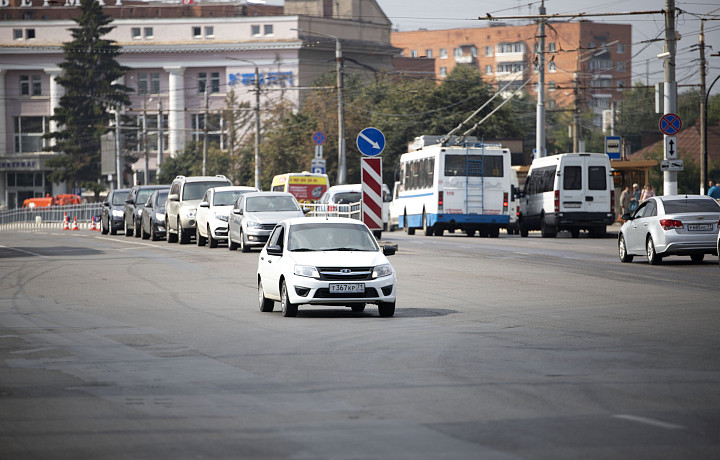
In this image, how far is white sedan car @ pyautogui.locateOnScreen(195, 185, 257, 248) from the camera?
3738 cm

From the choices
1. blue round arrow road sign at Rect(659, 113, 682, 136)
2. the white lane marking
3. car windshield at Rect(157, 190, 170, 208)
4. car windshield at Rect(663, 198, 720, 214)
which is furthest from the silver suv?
the white lane marking

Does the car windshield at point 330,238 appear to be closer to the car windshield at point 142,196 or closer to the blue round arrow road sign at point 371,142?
the blue round arrow road sign at point 371,142

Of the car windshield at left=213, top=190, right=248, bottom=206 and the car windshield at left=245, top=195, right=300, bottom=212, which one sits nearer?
the car windshield at left=245, top=195, right=300, bottom=212

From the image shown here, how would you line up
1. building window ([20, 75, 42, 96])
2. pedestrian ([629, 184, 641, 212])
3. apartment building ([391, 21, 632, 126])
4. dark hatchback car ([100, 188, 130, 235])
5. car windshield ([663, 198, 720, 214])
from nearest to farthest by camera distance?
car windshield ([663, 198, 720, 214])
pedestrian ([629, 184, 641, 212])
dark hatchback car ([100, 188, 130, 235])
building window ([20, 75, 42, 96])
apartment building ([391, 21, 632, 126])

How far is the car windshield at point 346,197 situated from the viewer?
4844cm

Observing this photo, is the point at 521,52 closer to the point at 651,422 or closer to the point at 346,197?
the point at 346,197

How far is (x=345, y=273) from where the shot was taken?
53.9 feet

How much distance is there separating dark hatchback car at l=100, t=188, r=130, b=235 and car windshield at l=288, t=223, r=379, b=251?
3609cm

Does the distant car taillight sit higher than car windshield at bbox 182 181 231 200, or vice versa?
car windshield at bbox 182 181 231 200

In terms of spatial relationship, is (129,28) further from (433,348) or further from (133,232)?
(433,348)

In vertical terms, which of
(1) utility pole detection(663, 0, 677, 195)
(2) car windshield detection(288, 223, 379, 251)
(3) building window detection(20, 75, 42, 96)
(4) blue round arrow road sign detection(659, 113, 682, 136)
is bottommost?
(2) car windshield detection(288, 223, 379, 251)

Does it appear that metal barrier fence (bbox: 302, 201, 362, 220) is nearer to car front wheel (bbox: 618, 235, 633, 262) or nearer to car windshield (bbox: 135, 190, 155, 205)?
car windshield (bbox: 135, 190, 155, 205)

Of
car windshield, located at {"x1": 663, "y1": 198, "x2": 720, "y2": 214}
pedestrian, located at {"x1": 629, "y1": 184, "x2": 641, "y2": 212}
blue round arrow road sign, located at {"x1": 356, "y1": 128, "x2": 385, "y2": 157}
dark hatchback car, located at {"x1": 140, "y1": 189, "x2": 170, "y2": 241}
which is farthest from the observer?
pedestrian, located at {"x1": 629, "y1": 184, "x2": 641, "y2": 212}

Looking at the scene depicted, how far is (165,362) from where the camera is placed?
39.1ft
